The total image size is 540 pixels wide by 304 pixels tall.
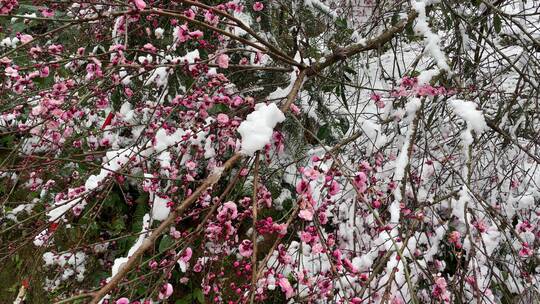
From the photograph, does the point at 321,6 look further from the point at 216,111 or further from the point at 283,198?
the point at 283,198

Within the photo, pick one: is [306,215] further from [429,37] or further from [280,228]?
[429,37]

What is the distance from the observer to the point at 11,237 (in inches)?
155

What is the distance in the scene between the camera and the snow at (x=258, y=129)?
4.48 feet

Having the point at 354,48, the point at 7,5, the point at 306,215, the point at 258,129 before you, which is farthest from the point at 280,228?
the point at 7,5

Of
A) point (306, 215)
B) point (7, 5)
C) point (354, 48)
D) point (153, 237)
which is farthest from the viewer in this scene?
point (354, 48)

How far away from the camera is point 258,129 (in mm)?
1430

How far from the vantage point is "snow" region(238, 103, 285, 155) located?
1.37m

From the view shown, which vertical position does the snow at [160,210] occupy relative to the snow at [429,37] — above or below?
below

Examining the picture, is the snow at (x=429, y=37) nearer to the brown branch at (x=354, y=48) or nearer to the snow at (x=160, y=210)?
the brown branch at (x=354, y=48)

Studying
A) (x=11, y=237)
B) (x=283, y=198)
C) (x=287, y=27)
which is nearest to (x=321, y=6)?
(x=287, y=27)

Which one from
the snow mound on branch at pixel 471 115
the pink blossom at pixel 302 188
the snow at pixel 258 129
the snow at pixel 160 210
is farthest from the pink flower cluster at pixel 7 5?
the snow mound on branch at pixel 471 115

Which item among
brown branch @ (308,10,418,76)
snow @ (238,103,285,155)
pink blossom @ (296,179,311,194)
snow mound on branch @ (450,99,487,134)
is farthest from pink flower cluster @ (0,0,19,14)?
snow mound on branch @ (450,99,487,134)

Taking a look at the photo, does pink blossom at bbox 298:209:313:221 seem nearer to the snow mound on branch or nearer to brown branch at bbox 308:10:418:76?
the snow mound on branch

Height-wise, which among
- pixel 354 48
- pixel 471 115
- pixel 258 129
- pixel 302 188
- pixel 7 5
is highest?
pixel 7 5
